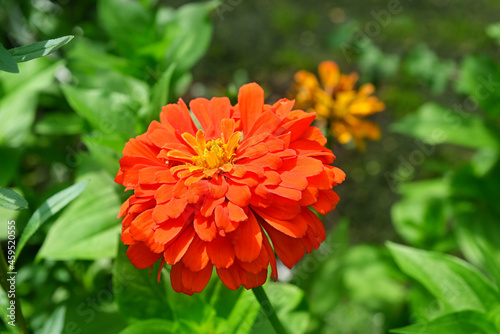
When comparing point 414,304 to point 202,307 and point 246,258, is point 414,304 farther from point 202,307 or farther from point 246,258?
point 246,258

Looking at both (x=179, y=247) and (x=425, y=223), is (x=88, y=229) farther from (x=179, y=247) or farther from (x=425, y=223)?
(x=425, y=223)

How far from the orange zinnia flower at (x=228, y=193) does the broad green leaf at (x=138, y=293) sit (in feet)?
0.57

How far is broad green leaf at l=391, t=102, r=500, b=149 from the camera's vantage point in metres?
1.32

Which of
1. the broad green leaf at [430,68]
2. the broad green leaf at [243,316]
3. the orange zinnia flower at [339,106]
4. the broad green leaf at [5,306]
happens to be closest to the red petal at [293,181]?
the broad green leaf at [243,316]

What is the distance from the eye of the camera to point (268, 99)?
219 centimetres

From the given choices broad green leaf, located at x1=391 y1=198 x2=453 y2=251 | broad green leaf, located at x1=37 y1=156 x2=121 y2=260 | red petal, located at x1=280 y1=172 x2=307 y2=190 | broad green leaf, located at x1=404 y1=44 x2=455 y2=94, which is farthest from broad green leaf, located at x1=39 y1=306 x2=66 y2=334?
broad green leaf, located at x1=404 y1=44 x2=455 y2=94

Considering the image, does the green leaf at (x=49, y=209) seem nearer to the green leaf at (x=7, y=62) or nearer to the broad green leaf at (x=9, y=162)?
the green leaf at (x=7, y=62)

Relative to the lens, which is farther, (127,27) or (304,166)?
(127,27)

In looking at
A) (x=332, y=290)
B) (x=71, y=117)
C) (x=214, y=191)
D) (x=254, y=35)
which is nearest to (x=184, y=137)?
(x=214, y=191)

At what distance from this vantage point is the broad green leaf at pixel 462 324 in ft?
2.39

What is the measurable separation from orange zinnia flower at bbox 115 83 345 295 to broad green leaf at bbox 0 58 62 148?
66cm

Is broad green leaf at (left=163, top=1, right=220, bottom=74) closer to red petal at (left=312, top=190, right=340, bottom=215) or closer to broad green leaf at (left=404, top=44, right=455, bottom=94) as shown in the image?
red petal at (left=312, top=190, right=340, bottom=215)

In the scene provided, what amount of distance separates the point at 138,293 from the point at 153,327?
7cm

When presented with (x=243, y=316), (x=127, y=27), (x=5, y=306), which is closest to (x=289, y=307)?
(x=243, y=316)
